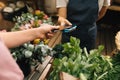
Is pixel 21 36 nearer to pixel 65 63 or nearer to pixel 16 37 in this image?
pixel 16 37

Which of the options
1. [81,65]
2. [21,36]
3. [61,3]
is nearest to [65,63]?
[81,65]

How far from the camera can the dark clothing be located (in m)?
1.98

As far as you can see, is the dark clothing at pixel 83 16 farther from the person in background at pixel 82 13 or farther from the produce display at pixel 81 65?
the produce display at pixel 81 65

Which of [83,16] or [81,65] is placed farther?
[83,16]

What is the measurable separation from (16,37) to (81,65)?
0.36 m

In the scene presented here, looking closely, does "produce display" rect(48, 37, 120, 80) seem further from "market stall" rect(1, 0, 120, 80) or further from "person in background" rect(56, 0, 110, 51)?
"person in background" rect(56, 0, 110, 51)

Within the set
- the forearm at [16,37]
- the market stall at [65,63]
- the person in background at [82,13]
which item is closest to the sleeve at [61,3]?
the person in background at [82,13]

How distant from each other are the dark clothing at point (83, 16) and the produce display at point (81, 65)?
0.53 metres

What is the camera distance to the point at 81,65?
1.38 meters

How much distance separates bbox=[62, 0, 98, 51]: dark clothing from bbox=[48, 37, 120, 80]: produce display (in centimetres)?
53

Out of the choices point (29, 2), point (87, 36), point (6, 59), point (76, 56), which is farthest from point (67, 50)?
point (29, 2)

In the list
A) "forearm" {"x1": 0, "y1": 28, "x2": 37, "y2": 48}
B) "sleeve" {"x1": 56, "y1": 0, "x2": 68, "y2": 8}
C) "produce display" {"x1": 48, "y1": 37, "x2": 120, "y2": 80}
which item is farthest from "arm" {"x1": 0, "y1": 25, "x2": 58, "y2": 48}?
"sleeve" {"x1": 56, "y1": 0, "x2": 68, "y2": 8}

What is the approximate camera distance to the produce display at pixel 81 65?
1356 millimetres

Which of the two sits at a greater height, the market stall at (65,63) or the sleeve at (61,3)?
the sleeve at (61,3)
